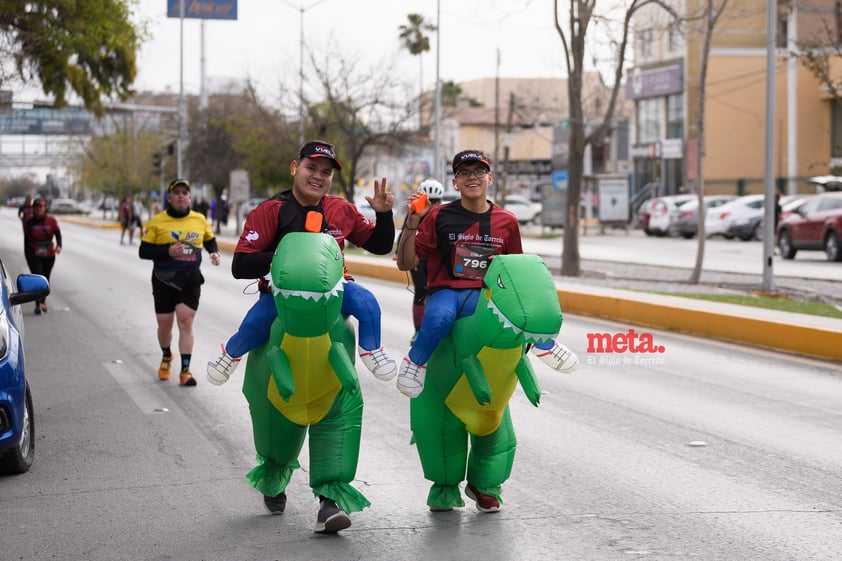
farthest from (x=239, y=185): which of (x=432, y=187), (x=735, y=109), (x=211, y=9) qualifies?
(x=432, y=187)

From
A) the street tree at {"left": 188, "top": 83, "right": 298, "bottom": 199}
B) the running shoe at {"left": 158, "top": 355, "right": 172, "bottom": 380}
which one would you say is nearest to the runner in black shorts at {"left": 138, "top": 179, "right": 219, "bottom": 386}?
the running shoe at {"left": 158, "top": 355, "right": 172, "bottom": 380}

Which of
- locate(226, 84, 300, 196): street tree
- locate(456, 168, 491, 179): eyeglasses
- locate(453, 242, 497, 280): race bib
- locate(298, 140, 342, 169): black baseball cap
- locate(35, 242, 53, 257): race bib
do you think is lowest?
locate(35, 242, 53, 257): race bib

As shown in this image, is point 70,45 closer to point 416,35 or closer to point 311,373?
point 311,373

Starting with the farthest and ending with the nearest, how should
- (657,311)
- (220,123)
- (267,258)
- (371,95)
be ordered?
(220,123) < (371,95) < (657,311) < (267,258)

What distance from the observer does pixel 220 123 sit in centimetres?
5219

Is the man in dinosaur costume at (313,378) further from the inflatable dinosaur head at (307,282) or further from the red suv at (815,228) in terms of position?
the red suv at (815,228)

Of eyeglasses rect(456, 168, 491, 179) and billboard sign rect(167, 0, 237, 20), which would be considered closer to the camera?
eyeglasses rect(456, 168, 491, 179)

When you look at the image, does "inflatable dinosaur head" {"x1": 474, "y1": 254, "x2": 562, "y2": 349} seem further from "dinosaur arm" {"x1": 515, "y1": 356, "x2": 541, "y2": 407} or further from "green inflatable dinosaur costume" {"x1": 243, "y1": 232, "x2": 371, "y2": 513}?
"green inflatable dinosaur costume" {"x1": 243, "y1": 232, "x2": 371, "y2": 513}

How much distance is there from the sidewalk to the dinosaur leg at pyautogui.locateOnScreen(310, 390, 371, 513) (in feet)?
25.9

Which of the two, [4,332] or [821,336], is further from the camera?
[821,336]

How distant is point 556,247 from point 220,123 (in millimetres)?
19232

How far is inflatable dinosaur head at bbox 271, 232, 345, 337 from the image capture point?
5.70 m

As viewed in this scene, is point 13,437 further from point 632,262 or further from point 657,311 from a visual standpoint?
point 632,262

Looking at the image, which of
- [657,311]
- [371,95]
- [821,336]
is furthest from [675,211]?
[821,336]
